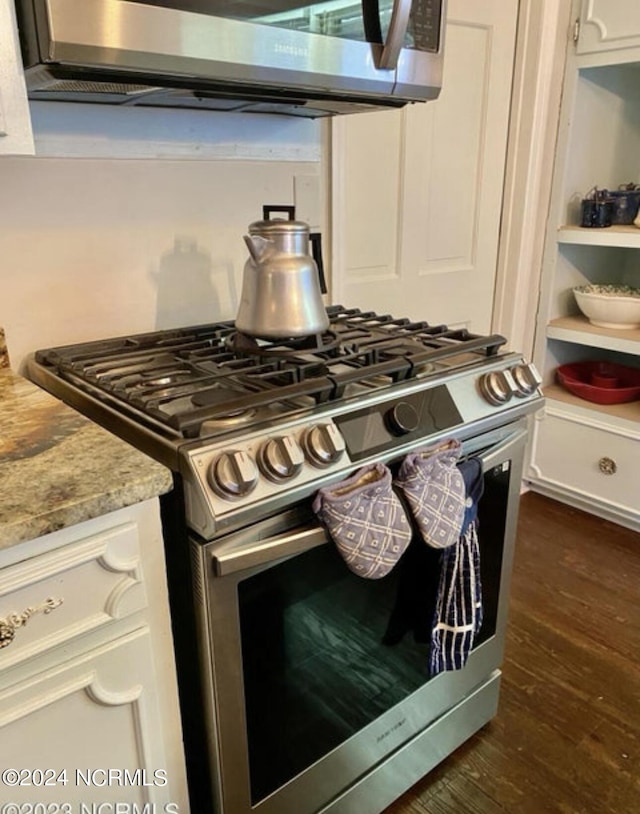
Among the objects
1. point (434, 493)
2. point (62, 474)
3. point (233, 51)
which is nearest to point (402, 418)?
point (434, 493)

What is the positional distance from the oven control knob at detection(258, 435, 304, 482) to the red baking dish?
5.87 ft

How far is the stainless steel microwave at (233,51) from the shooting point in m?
0.87

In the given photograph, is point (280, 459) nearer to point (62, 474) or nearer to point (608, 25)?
point (62, 474)

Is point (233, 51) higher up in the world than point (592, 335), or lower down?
higher up

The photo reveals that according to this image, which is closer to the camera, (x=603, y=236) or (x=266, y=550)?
(x=266, y=550)

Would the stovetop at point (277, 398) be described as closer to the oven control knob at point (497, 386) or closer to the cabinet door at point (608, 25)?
the oven control knob at point (497, 386)

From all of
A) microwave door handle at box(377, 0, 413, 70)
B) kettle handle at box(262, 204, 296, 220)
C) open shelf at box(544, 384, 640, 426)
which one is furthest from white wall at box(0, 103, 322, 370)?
open shelf at box(544, 384, 640, 426)

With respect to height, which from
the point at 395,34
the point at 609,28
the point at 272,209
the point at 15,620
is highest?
the point at 609,28

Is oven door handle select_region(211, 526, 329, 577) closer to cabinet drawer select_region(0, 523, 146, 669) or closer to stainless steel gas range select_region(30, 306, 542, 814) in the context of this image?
Result: stainless steel gas range select_region(30, 306, 542, 814)

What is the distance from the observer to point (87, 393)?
3.51 feet

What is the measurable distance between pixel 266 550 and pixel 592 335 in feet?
5.86

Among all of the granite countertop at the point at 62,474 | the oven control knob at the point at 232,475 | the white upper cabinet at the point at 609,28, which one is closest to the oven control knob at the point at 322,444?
the oven control knob at the point at 232,475

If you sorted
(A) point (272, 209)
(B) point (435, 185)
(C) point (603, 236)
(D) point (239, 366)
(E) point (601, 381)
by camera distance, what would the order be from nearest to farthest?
(D) point (239, 366) < (A) point (272, 209) < (B) point (435, 185) < (C) point (603, 236) < (E) point (601, 381)

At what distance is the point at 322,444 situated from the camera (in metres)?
0.94
